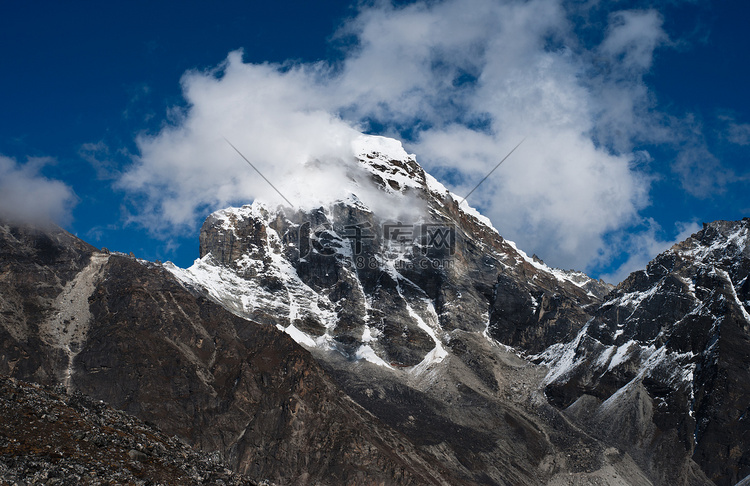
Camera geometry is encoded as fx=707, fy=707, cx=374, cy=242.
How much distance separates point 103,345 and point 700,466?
16097 centimetres

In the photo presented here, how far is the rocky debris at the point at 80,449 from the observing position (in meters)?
57.9

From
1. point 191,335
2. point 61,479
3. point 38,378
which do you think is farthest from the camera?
point 191,335

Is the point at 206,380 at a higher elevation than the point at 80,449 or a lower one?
higher

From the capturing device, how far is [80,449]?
209 feet

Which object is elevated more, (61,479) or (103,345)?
(103,345)

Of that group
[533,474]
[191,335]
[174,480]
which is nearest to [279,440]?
[191,335]

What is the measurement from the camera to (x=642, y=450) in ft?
655

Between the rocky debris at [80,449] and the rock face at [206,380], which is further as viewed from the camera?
the rock face at [206,380]

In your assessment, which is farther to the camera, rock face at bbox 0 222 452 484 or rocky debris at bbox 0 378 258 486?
rock face at bbox 0 222 452 484

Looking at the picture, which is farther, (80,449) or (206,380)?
(206,380)

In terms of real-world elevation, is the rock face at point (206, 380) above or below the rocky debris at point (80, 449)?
above

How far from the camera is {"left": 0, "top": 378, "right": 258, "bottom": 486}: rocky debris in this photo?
57906mm

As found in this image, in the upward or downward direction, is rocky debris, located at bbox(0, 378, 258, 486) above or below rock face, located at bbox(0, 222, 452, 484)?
below

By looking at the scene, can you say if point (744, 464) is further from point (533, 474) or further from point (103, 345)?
point (103, 345)
